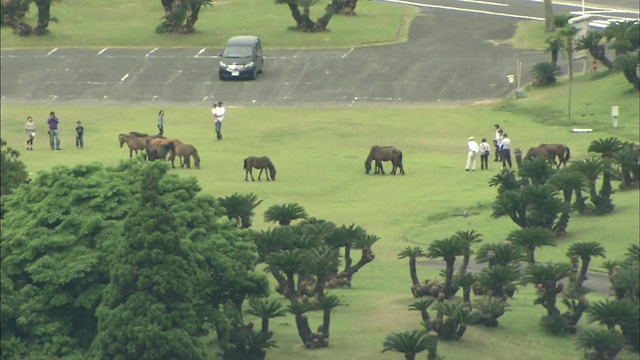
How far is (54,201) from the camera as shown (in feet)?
107

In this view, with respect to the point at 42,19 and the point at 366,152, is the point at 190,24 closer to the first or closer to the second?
the point at 42,19

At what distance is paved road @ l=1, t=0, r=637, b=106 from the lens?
75.7m

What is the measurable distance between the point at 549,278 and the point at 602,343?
9.23 feet

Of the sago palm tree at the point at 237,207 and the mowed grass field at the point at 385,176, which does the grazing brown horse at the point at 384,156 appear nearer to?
the mowed grass field at the point at 385,176

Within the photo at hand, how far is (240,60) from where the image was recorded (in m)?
78.5

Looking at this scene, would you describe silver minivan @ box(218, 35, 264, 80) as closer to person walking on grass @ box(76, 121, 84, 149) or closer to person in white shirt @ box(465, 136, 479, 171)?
person walking on grass @ box(76, 121, 84, 149)

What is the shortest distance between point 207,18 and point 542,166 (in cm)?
5125

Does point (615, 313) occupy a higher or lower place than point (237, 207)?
lower

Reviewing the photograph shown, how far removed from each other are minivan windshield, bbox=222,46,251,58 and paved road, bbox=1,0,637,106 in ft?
4.34

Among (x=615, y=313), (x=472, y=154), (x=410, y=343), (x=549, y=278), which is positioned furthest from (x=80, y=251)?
(x=472, y=154)

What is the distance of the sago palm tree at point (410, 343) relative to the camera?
1164 inches

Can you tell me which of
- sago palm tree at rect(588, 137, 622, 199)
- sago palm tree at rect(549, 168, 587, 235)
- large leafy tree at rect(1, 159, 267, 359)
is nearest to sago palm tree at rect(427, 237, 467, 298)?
large leafy tree at rect(1, 159, 267, 359)

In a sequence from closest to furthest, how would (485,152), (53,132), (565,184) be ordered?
(565,184) → (485,152) → (53,132)

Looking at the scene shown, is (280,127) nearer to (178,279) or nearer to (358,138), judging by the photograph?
(358,138)
